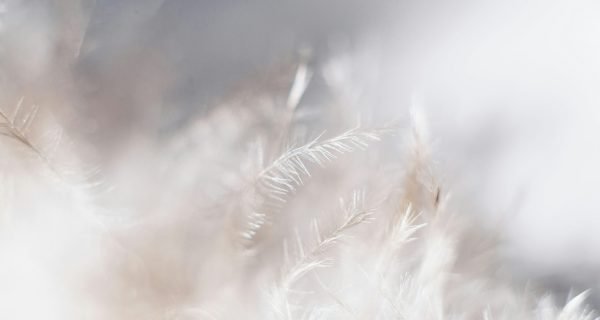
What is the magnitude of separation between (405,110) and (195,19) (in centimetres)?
23

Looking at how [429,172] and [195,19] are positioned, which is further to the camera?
[195,19]

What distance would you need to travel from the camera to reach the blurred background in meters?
0.68

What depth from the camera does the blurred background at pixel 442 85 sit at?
680 millimetres

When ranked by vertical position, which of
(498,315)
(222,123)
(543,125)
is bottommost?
(498,315)

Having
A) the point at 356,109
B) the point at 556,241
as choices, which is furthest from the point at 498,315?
the point at 356,109

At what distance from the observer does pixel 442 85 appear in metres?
0.70

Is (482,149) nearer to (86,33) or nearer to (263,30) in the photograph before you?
(263,30)

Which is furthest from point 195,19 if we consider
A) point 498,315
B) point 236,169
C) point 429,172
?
point 498,315

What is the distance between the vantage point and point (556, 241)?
69 centimetres

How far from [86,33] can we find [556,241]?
474 mm

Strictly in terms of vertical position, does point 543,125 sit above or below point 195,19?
below

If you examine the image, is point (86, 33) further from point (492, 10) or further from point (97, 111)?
point (492, 10)

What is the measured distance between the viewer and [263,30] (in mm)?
754

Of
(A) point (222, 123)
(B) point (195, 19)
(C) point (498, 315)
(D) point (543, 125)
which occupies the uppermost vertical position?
(B) point (195, 19)
